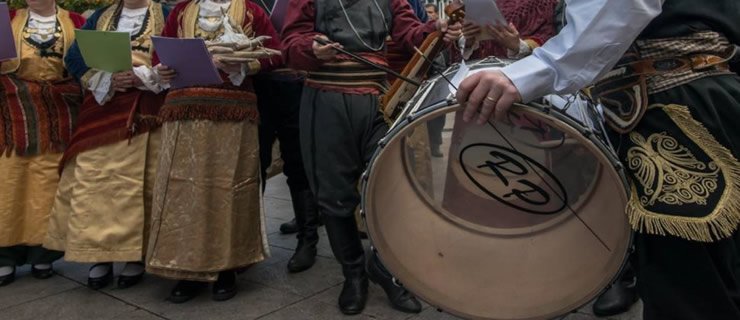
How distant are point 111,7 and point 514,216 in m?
2.62

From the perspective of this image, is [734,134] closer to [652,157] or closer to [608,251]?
[652,157]

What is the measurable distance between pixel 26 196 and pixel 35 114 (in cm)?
45

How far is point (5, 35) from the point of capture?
3381 millimetres

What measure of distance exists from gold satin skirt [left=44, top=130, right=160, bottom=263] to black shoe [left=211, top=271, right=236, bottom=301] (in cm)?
45

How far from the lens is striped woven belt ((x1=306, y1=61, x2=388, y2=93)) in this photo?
2.93m

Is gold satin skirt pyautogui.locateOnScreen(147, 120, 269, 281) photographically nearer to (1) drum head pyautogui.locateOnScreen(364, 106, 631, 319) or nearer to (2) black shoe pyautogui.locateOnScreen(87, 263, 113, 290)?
(2) black shoe pyautogui.locateOnScreen(87, 263, 113, 290)

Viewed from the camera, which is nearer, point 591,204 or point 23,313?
point 591,204

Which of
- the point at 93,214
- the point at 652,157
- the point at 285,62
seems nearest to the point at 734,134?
the point at 652,157

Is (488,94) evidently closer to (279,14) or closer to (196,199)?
(196,199)

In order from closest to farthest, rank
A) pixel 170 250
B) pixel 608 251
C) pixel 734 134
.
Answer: pixel 734 134 < pixel 608 251 < pixel 170 250

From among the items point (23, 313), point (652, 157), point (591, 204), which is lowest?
point (23, 313)

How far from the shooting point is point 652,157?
1564 mm

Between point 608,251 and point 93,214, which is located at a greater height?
point 608,251


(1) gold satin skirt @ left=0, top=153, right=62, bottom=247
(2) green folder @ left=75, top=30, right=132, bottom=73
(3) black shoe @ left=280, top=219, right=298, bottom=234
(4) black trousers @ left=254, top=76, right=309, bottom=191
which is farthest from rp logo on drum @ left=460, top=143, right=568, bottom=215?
(3) black shoe @ left=280, top=219, right=298, bottom=234
